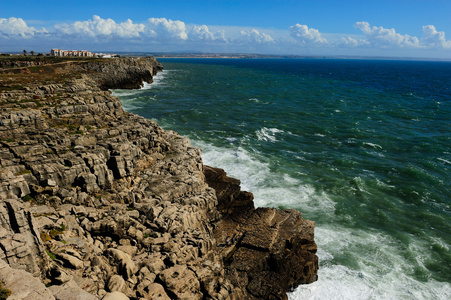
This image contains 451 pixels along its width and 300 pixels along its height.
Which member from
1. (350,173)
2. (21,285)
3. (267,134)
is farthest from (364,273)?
(267,134)

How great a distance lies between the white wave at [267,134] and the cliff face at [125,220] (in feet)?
78.1

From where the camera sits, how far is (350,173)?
139 feet

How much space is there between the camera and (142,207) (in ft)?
76.4

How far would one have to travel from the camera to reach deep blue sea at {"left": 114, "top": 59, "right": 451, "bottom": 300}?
24703mm

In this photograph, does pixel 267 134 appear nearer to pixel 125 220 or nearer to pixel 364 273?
pixel 364 273

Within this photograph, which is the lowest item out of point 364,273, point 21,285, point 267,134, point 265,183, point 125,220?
point 364,273

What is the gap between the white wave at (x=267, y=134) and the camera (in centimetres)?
5603

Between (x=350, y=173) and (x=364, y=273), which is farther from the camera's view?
(x=350, y=173)

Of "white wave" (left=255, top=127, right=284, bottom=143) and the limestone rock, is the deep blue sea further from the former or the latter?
the limestone rock

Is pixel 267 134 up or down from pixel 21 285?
down

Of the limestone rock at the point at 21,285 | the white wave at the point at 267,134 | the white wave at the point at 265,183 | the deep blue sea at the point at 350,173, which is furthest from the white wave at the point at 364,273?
the white wave at the point at 267,134

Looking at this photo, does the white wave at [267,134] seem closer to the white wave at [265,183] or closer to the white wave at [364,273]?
the white wave at [265,183]

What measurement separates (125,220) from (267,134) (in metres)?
42.3

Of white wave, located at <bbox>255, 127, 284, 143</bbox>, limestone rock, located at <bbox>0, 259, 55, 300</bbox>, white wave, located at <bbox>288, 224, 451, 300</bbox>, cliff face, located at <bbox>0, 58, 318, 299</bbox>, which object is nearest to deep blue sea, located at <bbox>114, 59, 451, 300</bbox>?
white wave, located at <bbox>288, 224, 451, 300</bbox>
